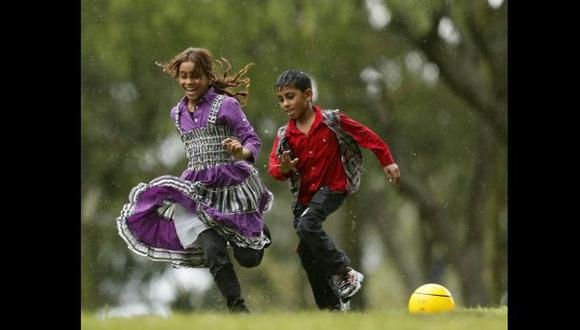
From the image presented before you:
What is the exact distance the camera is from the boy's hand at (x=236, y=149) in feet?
20.3

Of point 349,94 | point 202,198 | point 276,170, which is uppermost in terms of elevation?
point 349,94

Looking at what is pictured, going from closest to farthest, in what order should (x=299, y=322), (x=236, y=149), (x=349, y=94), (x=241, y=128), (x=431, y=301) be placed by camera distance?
(x=299, y=322)
(x=236, y=149)
(x=241, y=128)
(x=431, y=301)
(x=349, y=94)

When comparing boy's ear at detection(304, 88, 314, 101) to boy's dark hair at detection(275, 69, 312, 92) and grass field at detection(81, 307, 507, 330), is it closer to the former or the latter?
boy's dark hair at detection(275, 69, 312, 92)

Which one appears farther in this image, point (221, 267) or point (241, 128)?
point (241, 128)

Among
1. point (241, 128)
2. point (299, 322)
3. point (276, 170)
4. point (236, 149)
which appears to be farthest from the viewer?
point (276, 170)

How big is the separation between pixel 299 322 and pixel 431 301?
1.65 metres

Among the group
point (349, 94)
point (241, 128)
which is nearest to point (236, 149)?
point (241, 128)

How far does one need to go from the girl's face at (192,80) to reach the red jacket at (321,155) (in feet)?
2.02

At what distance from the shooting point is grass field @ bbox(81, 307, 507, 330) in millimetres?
5309

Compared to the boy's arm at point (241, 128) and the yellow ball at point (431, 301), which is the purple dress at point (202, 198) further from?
the yellow ball at point (431, 301)

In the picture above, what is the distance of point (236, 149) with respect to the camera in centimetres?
618

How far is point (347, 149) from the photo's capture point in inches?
261

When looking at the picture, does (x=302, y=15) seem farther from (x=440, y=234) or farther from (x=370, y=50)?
(x=440, y=234)

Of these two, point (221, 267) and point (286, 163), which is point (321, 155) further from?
point (221, 267)
